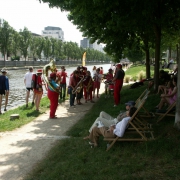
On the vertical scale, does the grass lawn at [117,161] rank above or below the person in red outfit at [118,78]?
below

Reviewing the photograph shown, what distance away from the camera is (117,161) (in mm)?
4879

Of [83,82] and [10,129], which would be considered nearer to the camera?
[10,129]

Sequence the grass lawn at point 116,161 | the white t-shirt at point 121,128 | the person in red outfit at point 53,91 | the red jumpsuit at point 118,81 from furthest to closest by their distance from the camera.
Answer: the red jumpsuit at point 118,81 < the person in red outfit at point 53,91 < the white t-shirt at point 121,128 < the grass lawn at point 116,161

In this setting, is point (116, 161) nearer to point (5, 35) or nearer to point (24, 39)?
point (5, 35)

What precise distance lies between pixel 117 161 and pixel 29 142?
2.80 meters

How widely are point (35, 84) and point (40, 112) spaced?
3.94 feet

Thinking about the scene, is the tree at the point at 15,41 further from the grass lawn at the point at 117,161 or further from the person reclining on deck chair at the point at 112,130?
the grass lawn at the point at 117,161

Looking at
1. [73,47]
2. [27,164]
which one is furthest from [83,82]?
[73,47]

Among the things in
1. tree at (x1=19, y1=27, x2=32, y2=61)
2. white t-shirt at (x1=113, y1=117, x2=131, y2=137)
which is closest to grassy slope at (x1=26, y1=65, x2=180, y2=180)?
white t-shirt at (x1=113, y1=117, x2=131, y2=137)

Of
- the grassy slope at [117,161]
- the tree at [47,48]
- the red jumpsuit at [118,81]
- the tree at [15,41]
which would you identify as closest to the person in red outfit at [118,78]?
the red jumpsuit at [118,81]

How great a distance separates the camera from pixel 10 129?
8070mm

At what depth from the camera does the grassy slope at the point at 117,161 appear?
4336mm

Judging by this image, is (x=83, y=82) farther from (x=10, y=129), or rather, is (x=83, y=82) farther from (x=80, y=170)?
(x=80, y=170)

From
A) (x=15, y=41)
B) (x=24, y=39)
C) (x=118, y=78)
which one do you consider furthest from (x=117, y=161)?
(x=24, y=39)
